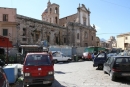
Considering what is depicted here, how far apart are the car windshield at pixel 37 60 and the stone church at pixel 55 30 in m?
22.5

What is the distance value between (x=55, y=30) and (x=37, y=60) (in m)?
31.7

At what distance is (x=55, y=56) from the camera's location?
83.7ft

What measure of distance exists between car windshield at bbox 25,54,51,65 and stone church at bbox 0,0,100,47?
22.5m

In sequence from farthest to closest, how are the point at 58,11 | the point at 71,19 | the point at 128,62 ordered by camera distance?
the point at 71,19, the point at 58,11, the point at 128,62

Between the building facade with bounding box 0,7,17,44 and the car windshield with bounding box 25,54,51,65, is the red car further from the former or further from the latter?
the building facade with bounding box 0,7,17,44

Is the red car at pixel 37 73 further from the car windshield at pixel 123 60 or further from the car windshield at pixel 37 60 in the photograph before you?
the car windshield at pixel 123 60

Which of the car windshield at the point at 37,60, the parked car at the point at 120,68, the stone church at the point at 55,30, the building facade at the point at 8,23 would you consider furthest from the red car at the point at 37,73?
the stone church at the point at 55,30

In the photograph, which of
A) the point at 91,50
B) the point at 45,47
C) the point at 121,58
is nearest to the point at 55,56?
the point at 45,47

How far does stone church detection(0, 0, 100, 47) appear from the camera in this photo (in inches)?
1254

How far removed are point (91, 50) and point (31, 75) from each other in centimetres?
2951

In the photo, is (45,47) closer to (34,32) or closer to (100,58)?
(100,58)

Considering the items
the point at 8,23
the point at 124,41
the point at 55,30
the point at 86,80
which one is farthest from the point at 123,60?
the point at 124,41

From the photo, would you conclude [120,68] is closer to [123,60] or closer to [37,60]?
[123,60]

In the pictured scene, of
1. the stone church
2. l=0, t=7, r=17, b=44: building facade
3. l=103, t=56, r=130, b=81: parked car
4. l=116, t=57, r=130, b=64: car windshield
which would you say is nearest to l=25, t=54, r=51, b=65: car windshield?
l=103, t=56, r=130, b=81: parked car
